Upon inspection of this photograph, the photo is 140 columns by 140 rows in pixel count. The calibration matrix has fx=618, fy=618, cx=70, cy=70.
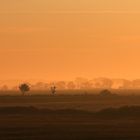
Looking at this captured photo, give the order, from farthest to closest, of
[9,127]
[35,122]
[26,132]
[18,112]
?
1. [18,112]
2. [35,122]
3. [9,127]
4. [26,132]

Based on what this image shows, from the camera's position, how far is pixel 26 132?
6512 cm

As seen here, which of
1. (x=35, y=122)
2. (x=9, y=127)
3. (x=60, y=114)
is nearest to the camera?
(x=9, y=127)

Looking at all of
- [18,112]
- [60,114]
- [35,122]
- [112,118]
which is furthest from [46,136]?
[18,112]

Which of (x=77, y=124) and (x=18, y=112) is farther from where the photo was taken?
(x=18, y=112)

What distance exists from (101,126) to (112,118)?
1562 centimetres

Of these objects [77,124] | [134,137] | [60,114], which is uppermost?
[60,114]

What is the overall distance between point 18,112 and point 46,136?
4353 cm

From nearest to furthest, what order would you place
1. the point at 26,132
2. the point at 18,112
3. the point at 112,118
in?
the point at 26,132 → the point at 112,118 → the point at 18,112

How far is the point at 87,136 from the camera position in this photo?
6106cm

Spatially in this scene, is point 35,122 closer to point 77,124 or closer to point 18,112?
point 77,124

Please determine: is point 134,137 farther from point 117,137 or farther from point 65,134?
point 65,134

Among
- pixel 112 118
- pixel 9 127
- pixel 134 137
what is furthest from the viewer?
pixel 112 118

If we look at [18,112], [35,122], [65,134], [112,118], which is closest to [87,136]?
[65,134]

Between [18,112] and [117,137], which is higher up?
[18,112]
